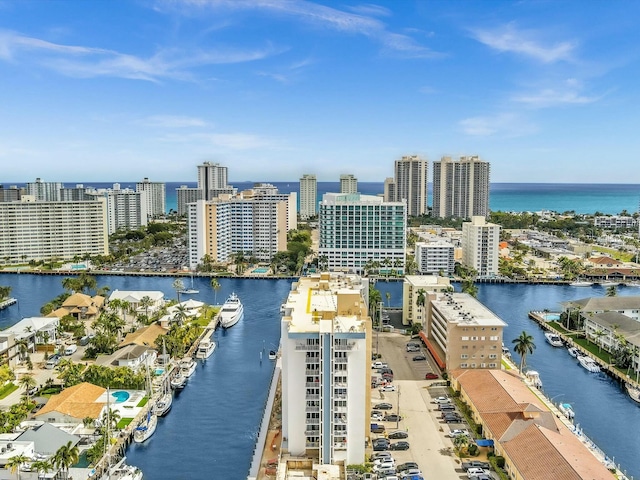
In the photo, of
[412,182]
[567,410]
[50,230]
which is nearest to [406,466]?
[567,410]

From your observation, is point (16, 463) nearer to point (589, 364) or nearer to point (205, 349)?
point (205, 349)

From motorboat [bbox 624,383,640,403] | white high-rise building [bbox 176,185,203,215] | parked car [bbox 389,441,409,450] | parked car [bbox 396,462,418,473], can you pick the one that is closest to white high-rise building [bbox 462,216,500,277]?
motorboat [bbox 624,383,640,403]

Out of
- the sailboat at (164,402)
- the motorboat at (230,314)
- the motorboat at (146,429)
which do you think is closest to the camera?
the motorboat at (146,429)

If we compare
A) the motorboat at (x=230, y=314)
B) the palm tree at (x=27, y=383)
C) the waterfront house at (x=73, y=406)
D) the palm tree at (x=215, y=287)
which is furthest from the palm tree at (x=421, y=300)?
the palm tree at (x=27, y=383)

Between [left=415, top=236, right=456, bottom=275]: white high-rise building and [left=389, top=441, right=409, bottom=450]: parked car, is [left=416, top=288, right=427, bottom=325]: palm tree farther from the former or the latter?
[left=415, top=236, right=456, bottom=275]: white high-rise building

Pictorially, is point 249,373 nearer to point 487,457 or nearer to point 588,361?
point 487,457

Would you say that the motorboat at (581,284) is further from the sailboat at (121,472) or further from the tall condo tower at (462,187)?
the tall condo tower at (462,187)
